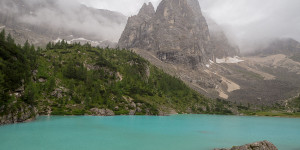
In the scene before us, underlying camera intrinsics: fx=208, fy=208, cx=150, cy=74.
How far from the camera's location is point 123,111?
4633 inches

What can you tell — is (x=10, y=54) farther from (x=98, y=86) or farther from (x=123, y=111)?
(x=123, y=111)

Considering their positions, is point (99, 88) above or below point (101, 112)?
above

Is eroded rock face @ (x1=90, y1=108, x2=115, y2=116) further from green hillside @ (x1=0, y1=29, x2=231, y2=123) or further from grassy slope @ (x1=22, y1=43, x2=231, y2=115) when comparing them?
grassy slope @ (x1=22, y1=43, x2=231, y2=115)

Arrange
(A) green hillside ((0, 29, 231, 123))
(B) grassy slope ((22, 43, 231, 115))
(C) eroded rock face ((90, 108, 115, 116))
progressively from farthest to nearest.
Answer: (C) eroded rock face ((90, 108, 115, 116)) → (B) grassy slope ((22, 43, 231, 115)) → (A) green hillside ((0, 29, 231, 123))

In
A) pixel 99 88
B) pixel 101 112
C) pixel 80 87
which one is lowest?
pixel 101 112

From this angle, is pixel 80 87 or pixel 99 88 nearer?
pixel 80 87

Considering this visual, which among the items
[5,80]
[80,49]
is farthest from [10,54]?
[80,49]

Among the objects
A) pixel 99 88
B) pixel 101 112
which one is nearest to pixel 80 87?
pixel 99 88

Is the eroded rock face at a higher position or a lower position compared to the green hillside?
lower

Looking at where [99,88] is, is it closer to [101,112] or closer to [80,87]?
[80,87]

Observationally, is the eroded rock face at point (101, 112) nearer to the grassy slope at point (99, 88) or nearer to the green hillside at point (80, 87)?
the green hillside at point (80, 87)

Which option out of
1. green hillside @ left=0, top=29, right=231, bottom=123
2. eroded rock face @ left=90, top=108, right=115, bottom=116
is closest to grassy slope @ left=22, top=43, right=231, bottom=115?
green hillside @ left=0, top=29, right=231, bottom=123

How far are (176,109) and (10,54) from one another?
11246cm

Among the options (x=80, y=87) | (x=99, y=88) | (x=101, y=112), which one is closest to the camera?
(x=101, y=112)
